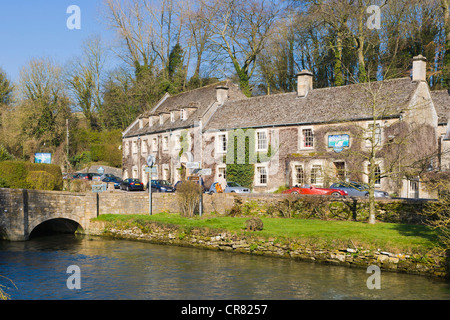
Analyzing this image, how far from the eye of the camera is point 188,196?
98.5ft

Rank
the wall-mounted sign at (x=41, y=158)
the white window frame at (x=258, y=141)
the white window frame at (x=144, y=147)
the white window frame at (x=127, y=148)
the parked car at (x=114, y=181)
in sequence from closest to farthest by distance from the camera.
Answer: the white window frame at (x=258, y=141) → the wall-mounted sign at (x=41, y=158) → the parked car at (x=114, y=181) → the white window frame at (x=144, y=147) → the white window frame at (x=127, y=148)

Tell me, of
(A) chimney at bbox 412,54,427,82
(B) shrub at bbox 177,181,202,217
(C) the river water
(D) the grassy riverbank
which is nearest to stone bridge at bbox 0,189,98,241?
(C) the river water

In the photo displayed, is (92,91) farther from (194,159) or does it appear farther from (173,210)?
(173,210)

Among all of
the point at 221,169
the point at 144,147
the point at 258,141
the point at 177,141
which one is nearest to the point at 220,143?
the point at 221,169

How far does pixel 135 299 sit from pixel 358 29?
38852mm

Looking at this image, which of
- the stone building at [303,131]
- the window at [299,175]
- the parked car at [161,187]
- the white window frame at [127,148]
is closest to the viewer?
the stone building at [303,131]

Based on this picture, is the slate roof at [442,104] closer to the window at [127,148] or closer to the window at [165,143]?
the window at [165,143]

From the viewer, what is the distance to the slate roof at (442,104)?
1519 inches

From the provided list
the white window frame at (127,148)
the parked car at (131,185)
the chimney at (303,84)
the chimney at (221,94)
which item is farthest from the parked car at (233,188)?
the white window frame at (127,148)

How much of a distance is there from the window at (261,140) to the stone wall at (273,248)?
50.7 feet

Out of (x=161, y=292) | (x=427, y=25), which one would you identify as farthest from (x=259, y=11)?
(x=161, y=292)

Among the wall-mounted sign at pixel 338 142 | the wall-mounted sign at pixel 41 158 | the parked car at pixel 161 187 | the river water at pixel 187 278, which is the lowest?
the river water at pixel 187 278

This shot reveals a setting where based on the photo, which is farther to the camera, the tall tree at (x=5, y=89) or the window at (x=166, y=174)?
the tall tree at (x=5, y=89)

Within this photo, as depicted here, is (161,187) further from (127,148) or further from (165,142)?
(127,148)
